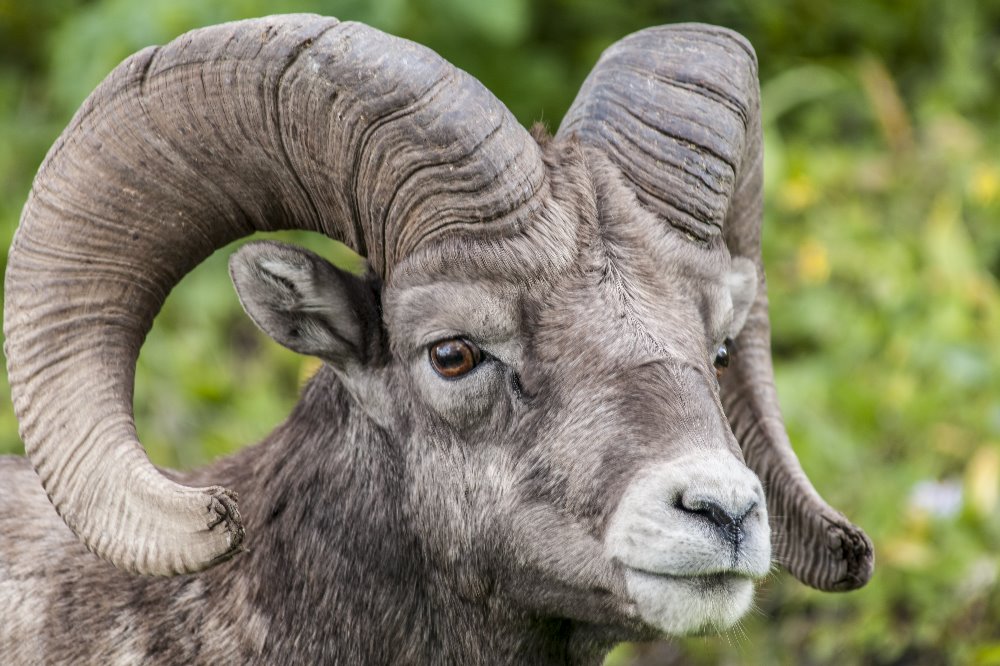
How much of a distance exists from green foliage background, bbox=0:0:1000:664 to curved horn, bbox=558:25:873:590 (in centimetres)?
133

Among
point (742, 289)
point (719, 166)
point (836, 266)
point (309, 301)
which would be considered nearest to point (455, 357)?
point (309, 301)

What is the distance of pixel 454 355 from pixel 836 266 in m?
6.79

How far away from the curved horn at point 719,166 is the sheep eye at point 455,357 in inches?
33.1

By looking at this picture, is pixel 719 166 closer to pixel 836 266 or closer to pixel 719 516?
pixel 719 516

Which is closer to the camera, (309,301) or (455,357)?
(455,357)

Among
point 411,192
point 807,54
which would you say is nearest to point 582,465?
point 411,192

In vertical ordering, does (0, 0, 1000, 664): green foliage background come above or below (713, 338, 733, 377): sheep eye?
below

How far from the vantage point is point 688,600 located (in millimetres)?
4309

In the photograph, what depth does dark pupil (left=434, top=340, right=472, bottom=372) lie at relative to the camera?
474 centimetres

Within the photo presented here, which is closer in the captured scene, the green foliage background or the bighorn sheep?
the bighorn sheep

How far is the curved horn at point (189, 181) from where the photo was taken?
461 centimetres

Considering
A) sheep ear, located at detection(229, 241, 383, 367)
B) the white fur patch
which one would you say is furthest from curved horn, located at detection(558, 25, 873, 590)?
the white fur patch

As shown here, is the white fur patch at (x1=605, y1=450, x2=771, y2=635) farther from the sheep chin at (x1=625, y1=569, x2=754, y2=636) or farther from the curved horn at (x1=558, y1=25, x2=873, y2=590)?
the curved horn at (x1=558, y1=25, x2=873, y2=590)

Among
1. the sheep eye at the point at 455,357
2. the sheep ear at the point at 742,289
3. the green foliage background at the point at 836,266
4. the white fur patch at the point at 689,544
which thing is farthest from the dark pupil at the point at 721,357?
the green foliage background at the point at 836,266
